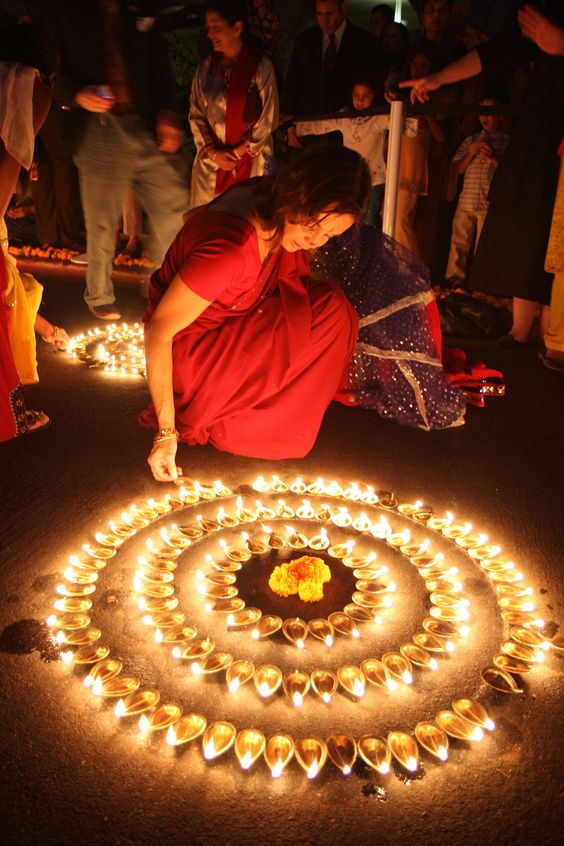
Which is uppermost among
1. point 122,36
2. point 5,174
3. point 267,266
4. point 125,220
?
point 122,36

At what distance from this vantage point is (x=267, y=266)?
112 inches

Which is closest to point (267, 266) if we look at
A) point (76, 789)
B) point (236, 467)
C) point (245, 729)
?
point (236, 467)

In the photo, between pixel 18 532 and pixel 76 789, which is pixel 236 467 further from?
pixel 76 789

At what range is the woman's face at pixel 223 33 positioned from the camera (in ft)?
14.5

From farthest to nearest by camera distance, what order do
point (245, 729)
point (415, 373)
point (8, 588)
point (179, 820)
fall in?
point (415, 373) → point (8, 588) → point (245, 729) → point (179, 820)

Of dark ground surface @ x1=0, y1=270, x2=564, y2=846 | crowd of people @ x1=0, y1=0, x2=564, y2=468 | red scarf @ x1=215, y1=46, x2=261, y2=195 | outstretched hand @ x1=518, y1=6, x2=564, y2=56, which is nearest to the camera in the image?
dark ground surface @ x1=0, y1=270, x2=564, y2=846

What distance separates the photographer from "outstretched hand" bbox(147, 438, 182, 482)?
270 centimetres

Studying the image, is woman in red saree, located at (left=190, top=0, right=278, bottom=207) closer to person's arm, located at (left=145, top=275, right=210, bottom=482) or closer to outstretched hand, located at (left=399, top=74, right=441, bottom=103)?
outstretched hand, located at (left=399, top=74, right=441, bottom=103)

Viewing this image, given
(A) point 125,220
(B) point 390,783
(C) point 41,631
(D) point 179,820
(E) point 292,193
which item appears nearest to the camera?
(D) point 179,820

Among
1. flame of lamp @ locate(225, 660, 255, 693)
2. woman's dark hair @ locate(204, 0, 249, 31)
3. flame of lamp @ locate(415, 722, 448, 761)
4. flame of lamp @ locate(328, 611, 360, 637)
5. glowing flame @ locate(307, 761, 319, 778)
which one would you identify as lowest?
flame of lamp @ locate(328, 611, 360, 637)

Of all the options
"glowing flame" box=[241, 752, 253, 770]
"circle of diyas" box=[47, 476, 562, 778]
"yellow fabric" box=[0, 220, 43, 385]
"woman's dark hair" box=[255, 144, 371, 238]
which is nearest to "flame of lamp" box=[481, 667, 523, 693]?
"circle of diyas" box=[47, 476, 562, 778]

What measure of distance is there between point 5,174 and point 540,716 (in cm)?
271

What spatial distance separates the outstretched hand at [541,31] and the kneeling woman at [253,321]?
226 centimetres

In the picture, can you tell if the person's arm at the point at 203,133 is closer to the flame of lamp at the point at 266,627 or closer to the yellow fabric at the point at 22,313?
the yellow fabric at the point at 22,313
